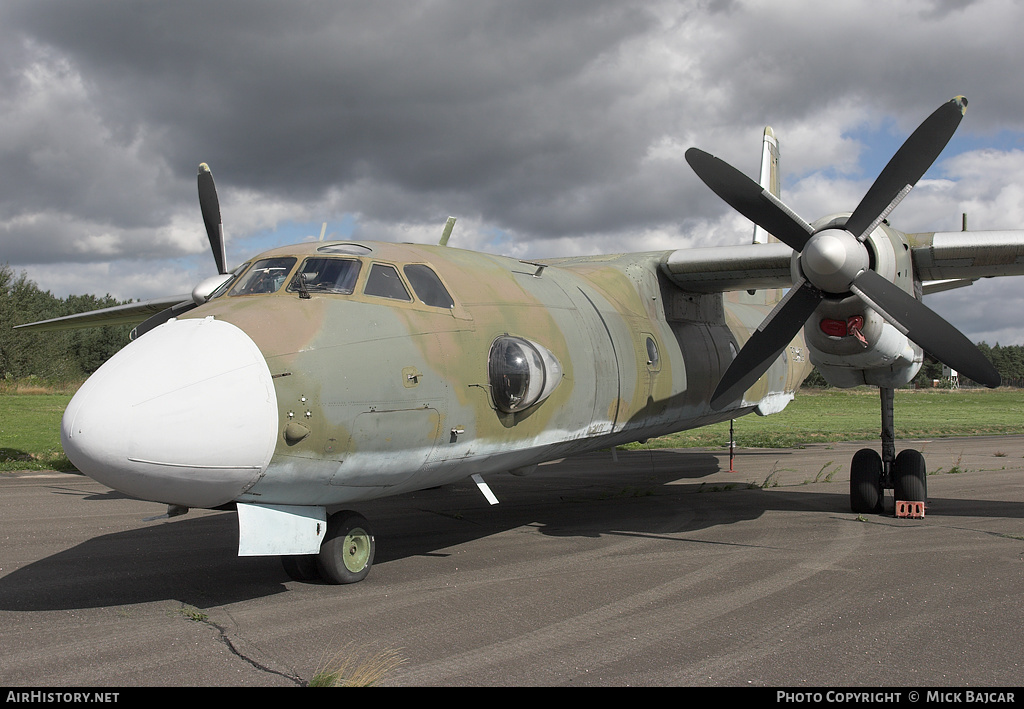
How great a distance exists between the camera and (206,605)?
19.3 ft

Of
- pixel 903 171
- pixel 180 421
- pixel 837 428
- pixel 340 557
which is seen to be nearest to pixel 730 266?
pixel 903 171

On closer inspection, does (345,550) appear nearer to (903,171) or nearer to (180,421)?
(180,421)

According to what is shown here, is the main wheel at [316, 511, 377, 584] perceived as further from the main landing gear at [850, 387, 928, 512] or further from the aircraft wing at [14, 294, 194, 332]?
the aircraft wing at [14, 294, 194, 332]

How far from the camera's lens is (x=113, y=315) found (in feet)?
49.5

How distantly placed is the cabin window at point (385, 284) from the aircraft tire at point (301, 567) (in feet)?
7.58

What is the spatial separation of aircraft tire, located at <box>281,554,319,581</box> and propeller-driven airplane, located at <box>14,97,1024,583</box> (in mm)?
19

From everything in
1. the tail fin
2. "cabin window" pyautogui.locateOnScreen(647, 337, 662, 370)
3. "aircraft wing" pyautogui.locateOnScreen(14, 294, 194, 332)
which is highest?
the tail fin

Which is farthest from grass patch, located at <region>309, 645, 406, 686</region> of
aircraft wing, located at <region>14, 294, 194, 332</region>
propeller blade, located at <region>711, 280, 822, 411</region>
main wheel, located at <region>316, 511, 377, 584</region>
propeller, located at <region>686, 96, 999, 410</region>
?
aircraft wing, located at <region>14, 294, 194, 332</region>

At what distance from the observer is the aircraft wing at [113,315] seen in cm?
1407

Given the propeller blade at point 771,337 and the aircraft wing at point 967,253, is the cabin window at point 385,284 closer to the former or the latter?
the propeller blade at point 771,337

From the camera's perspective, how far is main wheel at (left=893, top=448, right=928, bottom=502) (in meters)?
10.4

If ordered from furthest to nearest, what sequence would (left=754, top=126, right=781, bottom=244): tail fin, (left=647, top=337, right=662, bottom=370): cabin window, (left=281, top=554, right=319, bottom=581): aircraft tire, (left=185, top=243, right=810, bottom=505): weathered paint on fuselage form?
(left=754, top=126, right=781, bottom=244): tail fin, (left=647, top=337, right=662, bottom=370): cabin window, (left=281, top=554, right=319, bottom=581): aircraft tire, (left=185, top=243, right=810, bottom=505): weathered paint on fuselage

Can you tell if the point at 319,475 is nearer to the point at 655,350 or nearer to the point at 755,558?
the point at 755,558

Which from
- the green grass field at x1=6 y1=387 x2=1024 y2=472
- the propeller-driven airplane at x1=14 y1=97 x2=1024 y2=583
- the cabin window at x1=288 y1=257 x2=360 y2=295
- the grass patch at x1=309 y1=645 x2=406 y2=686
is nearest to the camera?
the grass patch at x1=309 y1=645 x2=406 y2=686
